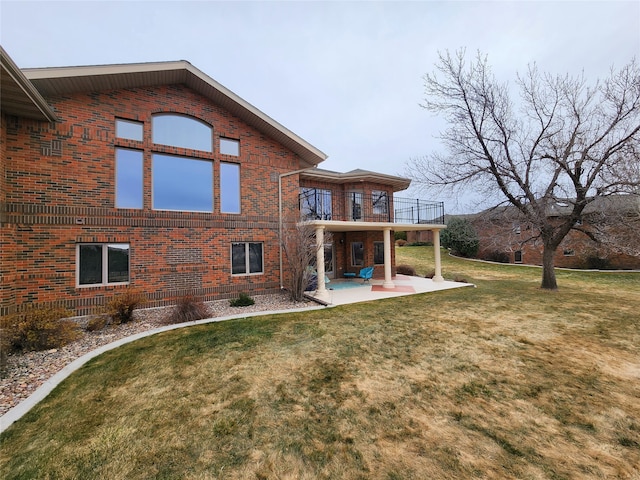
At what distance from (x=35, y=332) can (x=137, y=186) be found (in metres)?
4.97

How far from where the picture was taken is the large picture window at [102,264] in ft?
25.7

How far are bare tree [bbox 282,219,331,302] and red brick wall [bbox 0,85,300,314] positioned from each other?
134 cm

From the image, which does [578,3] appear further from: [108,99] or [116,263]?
[116,263]

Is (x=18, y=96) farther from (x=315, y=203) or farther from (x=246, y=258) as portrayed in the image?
(x=315, y=203)

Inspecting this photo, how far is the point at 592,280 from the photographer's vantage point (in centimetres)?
1526

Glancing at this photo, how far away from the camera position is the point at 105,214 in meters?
8.07

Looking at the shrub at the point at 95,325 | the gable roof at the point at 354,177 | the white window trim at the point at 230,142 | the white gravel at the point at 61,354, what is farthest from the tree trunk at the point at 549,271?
the shrub at the point at 95,325

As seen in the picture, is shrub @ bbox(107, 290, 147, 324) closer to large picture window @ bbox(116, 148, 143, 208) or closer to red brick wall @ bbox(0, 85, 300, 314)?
red brick wall @ bbox(0, 85, 300, 314)

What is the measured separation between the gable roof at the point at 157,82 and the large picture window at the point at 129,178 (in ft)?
6.51

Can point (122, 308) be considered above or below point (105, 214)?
below

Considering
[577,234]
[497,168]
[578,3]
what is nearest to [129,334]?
[497,168]

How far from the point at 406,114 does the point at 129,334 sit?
115 ft

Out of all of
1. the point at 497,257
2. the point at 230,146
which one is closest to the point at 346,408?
the point at 230,146

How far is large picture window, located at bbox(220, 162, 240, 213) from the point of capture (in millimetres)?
9992
